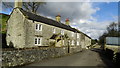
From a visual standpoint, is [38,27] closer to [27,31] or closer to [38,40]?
[38,40]

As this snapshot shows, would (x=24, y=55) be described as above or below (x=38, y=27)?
below

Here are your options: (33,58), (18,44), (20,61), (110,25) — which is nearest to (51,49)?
(33,58)

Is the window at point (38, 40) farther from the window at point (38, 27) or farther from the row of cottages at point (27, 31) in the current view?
the window at point (38, 27)

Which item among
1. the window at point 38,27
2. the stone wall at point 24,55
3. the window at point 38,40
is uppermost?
the window at point 38,27

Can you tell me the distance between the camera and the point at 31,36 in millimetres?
23828

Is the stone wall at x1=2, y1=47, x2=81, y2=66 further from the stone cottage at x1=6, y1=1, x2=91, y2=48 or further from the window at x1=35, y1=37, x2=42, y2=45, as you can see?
the window at x1=35, y1=37, x2=42, y2=45

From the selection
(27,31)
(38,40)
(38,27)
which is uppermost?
(38,27)

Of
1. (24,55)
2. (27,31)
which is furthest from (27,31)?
(24,55)

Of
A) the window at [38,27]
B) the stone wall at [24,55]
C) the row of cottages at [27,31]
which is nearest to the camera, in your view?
the stone wall at [24,55]

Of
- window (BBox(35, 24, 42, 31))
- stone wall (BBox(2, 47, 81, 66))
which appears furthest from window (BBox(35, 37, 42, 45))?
stone wall (BBox(2, 47, 81, 66))

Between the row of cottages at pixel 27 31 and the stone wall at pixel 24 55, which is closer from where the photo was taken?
the stone wall at pixel 24 55

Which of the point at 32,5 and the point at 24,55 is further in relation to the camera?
the point at 32,5

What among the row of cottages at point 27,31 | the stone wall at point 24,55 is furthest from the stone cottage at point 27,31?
the stone wall at point 24,55

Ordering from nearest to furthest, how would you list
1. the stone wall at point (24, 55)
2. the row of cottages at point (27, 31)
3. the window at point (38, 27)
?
the stone wall at point (24, 55) < the row of cottages at point (27, 31) < the window at point (38, 27)
